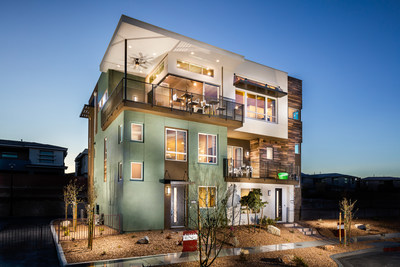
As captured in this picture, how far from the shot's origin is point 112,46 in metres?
16.4

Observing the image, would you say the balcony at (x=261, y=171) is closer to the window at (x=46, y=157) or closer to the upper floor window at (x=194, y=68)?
the upper floor window at (x=194, y=68)

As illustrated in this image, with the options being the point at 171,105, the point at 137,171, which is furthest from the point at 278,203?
the point at 137,171

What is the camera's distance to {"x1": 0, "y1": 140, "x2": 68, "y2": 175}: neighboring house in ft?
106

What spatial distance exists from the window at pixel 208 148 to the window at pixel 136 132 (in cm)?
362

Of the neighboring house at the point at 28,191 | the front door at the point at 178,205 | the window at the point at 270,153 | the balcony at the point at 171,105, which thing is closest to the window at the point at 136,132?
the balcony at the point at 171,105

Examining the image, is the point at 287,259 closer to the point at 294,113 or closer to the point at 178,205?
the point at 178,205

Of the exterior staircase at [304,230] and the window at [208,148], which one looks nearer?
the exterior staircase at [304,230]

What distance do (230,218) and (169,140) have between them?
5.63m

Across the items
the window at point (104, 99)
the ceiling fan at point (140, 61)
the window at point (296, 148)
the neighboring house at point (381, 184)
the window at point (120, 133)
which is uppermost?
the ceiling fan at point (140, 61)

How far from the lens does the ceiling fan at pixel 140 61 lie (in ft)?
57.8

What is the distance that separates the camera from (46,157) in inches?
1368

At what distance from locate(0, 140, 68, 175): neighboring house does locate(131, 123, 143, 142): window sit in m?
22.4

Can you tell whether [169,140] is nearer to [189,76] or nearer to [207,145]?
[207,145]

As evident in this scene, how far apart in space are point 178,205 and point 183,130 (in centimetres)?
406
